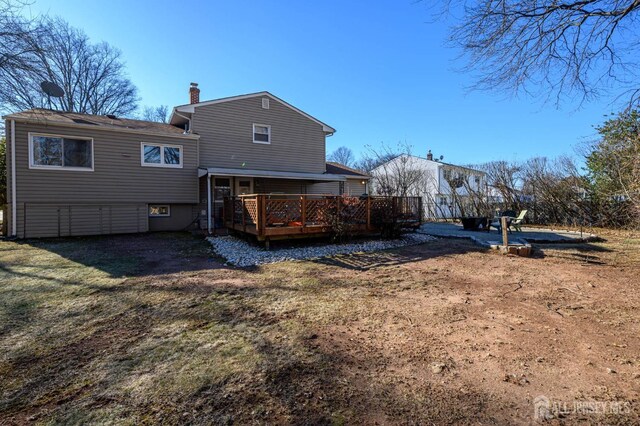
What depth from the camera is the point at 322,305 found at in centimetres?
399

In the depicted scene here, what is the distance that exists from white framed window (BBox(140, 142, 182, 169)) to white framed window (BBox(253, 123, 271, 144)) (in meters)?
3.45

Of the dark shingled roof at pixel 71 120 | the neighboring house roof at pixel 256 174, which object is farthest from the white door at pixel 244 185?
the dark shingled roof at pixel 71 120

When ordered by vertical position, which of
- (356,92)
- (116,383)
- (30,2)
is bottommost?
(116,383)

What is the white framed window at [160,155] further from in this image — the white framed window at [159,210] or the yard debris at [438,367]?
the yard debris at [438,367]

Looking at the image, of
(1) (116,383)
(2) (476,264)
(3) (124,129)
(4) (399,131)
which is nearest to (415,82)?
(4) (399,131)

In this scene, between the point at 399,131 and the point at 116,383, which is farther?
the point at 399,131

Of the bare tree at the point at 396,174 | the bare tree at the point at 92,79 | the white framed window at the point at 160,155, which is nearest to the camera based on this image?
the white framed window at the point at 160,155

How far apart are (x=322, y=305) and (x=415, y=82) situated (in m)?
12.1

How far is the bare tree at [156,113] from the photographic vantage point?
1214 inches

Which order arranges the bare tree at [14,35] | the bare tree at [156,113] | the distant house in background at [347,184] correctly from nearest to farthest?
the bare tree at [14,35], the distant house in background at [347,184], the bare tree at [156,113]

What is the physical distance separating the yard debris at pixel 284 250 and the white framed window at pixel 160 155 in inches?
177

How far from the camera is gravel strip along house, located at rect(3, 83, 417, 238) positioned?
10188 mm

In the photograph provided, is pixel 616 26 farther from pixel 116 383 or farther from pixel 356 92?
pixel 356 92

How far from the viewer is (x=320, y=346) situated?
2867mm
